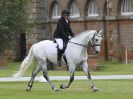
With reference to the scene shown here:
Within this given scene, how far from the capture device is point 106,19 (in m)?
51.5

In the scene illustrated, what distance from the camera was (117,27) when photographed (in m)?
50.6

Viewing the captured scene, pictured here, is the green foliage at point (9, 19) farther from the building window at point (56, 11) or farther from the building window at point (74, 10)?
the building window at point (56, 11)

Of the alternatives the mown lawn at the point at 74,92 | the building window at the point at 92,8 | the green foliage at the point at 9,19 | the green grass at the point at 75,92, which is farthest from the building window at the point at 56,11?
the green grass at the point at 75,92

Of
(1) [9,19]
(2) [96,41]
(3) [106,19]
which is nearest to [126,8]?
(3) [106,19]

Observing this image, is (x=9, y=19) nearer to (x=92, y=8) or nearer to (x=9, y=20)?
(x=9, y=20)

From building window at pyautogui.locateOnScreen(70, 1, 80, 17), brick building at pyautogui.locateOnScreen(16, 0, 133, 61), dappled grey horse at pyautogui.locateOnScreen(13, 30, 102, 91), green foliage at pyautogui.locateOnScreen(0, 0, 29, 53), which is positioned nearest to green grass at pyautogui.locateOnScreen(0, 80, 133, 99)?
dappled grey horse at pyautogui.locateOnScreen(13, 30, 102, 91)

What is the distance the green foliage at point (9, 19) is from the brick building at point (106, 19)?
17217 mm

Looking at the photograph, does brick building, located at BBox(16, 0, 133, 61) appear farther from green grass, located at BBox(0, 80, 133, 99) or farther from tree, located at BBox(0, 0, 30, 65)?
green grass, located at BBox(0, 80, 133, 99)

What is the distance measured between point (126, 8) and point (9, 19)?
19.3m

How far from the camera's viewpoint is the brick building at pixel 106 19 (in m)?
50.0

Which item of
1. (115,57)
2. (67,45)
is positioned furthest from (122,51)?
(67,45)

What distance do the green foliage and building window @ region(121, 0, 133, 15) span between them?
1801 centimetres

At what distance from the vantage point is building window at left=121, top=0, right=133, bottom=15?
5000 centimetres

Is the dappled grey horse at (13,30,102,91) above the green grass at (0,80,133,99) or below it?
above
